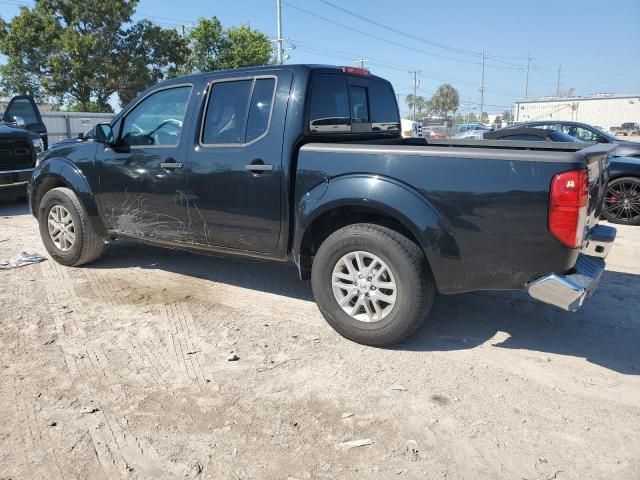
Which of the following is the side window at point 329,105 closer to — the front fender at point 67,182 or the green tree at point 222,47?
the front fender at point 67,182

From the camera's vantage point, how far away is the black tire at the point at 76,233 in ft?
17.5

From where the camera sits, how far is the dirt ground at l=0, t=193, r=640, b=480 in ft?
8.25

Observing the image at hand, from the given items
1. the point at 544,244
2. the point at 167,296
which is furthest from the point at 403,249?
the point at 167,296

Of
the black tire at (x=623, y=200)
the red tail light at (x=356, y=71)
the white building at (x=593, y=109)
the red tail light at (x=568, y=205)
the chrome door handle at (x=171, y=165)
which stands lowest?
the black tire at (x=623, y=200)

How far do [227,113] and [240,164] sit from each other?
0.52 meters

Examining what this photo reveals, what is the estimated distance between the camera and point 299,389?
3.17 metres

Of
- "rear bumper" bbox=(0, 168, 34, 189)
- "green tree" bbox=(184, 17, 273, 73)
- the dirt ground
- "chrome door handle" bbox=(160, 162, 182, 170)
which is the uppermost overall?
"green tree" bbox=(184, 17, 273, 73)

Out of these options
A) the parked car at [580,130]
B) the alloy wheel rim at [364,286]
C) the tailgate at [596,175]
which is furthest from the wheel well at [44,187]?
the parked car at [580,130]

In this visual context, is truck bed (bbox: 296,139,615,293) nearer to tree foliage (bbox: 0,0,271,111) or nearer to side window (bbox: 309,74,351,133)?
side window (bbox: 309,74,351,133)

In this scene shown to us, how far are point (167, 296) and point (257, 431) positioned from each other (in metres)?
2.36

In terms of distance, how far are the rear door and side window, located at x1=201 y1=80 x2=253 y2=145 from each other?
9.35 meters

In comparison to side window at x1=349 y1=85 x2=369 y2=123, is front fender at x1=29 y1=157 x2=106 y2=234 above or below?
below

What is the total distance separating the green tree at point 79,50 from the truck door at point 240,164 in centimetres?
2838

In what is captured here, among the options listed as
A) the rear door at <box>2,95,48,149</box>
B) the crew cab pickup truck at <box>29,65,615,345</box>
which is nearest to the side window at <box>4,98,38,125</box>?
the rear door at <box>2,95,48,149</box>
